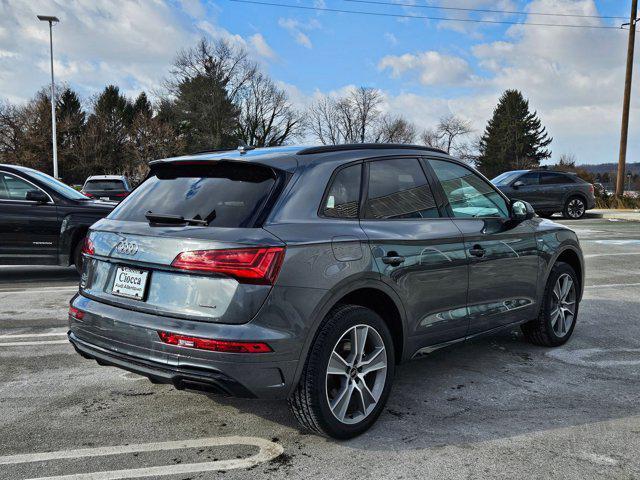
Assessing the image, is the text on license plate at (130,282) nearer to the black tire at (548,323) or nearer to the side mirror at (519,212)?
the side mirror at (519,212)

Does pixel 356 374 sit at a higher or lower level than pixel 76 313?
lower

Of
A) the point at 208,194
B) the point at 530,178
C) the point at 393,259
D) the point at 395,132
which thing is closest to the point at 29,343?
the point at 208,194

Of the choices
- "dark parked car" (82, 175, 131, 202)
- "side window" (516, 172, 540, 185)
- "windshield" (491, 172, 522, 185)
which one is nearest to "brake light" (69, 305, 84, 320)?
"dark parked car" (82, 175, 131, 202)

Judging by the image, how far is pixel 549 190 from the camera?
2053 centimetres

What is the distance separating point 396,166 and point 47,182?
6519 mm

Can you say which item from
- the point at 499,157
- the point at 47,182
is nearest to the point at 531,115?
the point at 499,157

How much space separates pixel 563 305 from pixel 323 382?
3051 millimetres

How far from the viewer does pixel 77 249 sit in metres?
8.55

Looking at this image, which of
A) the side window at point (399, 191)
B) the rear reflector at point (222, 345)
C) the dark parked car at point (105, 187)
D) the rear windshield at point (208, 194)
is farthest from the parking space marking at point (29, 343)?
the dark parked car at point (105, 187)

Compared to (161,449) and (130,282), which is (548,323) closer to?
(161,449)

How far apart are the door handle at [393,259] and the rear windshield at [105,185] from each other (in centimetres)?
1549

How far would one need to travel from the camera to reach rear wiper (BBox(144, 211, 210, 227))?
320 centimetres

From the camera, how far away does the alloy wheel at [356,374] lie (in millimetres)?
3336

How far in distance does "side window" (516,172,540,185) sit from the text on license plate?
60.3ft
